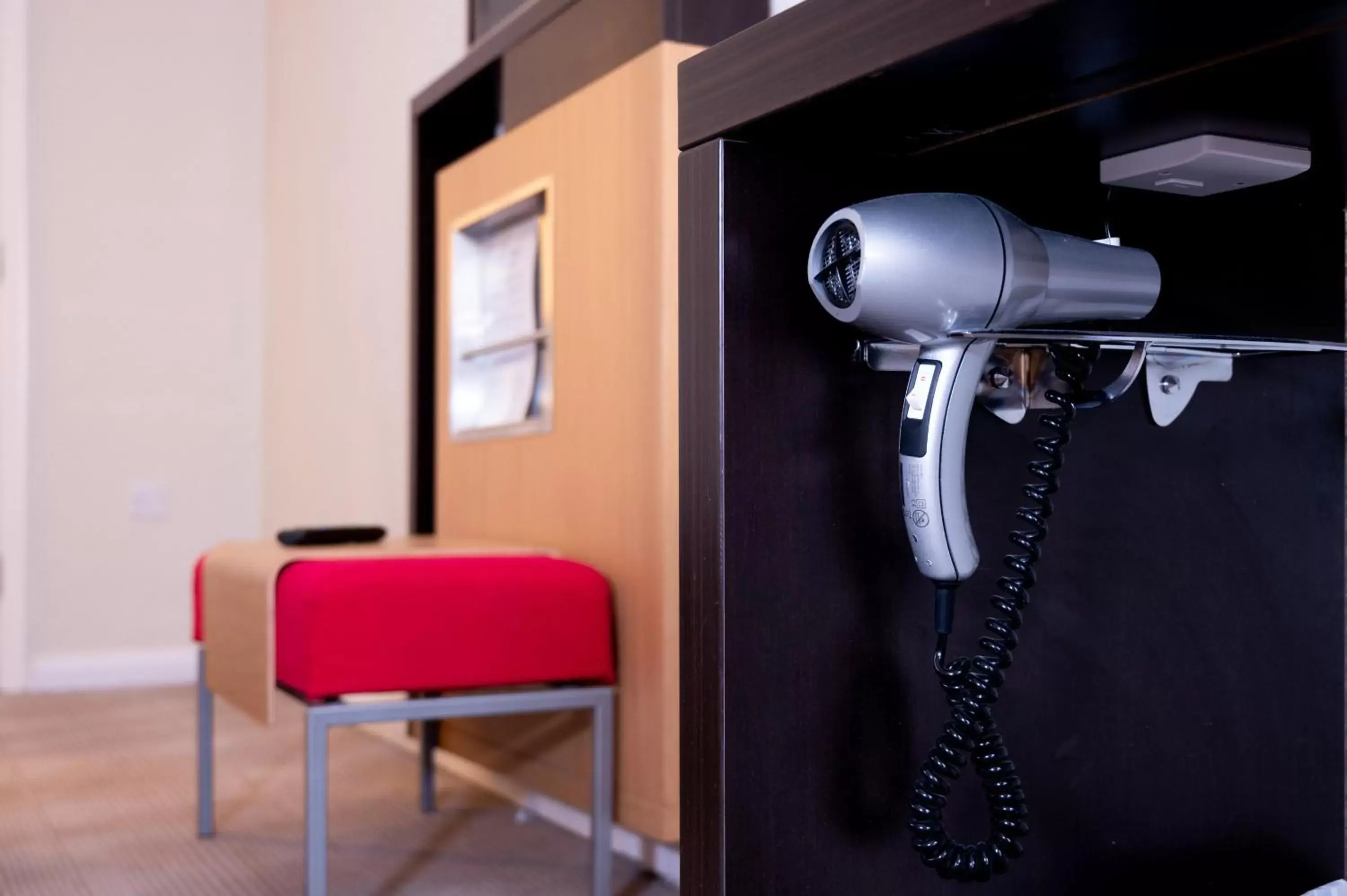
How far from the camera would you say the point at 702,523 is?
2.48 ft

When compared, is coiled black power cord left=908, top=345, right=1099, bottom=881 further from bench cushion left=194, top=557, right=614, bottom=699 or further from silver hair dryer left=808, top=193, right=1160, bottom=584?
bench cushion left=194, top=557, right=614, bottom=699

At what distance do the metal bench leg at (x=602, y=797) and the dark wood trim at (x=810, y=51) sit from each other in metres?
1.16

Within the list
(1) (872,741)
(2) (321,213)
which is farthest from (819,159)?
(2) (321,213)

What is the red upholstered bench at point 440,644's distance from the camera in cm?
162

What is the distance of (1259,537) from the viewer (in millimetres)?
953

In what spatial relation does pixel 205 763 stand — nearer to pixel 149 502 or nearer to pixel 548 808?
pixel 548 808

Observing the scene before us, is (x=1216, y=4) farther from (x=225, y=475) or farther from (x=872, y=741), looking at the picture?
(x=225, y=475)

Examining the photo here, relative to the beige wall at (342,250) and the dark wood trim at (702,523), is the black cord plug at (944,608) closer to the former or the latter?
the dark wood trim at (702,523)

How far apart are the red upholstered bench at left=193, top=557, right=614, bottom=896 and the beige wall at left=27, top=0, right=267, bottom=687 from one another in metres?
2.80

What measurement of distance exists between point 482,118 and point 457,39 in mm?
283

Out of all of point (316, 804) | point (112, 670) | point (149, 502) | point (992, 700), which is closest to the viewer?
point (992, 700)

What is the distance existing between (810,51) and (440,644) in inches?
46.0

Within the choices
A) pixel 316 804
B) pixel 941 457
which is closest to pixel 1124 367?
pixel 941 457

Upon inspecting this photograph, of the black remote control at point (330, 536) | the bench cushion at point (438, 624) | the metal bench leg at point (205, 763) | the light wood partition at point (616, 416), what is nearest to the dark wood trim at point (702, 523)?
the light wood partition at point (616, 416)
